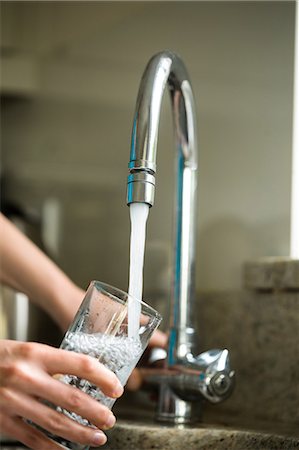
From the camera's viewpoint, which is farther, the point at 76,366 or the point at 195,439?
the point at 195,439

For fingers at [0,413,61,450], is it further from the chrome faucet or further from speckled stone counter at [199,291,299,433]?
speckled stone counter at [199,291,299,433]

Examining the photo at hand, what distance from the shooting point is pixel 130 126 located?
4.28 ft

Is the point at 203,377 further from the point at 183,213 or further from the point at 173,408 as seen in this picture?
the point at 183,213

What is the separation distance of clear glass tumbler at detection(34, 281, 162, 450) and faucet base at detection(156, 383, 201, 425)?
24 cm

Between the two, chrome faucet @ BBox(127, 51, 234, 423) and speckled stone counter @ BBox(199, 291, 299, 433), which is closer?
chrome faucet @ BBox(127, 51, 234, 423)

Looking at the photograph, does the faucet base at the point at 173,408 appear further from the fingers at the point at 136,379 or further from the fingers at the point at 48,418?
the fingers at the point at 48,418

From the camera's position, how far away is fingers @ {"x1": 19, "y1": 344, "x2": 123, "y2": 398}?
63 cm

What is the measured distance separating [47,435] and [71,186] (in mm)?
751

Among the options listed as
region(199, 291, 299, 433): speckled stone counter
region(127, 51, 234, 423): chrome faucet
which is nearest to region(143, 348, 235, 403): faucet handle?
region(127, 51, 234, 423): chrome faucet

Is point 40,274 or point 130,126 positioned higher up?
point 130,126

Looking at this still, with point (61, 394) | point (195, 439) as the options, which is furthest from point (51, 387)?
point (195, 439)

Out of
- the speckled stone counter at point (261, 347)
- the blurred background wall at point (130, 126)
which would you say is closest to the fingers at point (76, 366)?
the speckled stone counter at point (261, 347)

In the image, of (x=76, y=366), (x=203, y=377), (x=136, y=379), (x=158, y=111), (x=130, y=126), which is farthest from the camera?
(x=130, y=126)

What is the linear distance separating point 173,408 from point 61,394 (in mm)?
305
